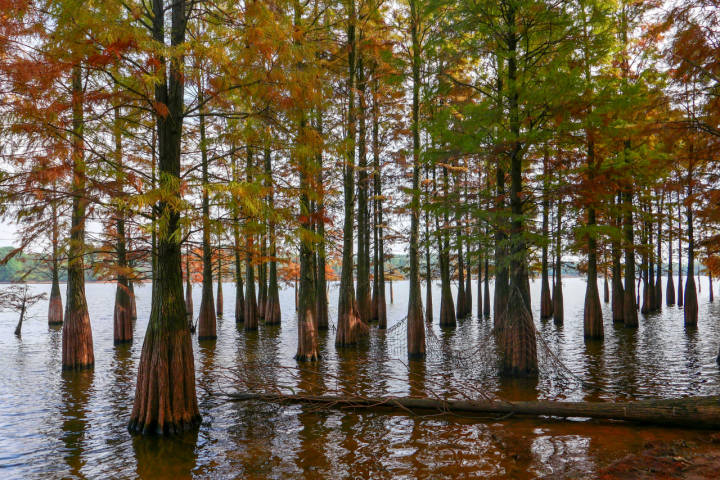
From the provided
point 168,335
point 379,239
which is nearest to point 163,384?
point 168,335

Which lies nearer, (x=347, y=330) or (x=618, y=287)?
(x=347, y=330)

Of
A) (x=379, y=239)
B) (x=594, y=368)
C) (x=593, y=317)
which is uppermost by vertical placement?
(x=379, y=239)

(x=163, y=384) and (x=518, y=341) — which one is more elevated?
(x=163, y=384)

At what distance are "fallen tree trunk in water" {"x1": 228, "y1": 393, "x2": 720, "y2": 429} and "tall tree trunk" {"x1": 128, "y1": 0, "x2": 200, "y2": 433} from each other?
2.37 meters

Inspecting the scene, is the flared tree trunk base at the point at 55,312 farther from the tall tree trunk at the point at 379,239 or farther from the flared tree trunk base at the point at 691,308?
the flared tree trunk base at the point at 691,308

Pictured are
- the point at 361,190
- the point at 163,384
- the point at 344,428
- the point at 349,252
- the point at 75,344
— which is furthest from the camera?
the point at 361,190

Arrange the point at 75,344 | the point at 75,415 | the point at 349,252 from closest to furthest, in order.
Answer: the point at 75,415
the point at 75,344
the point at 349,252

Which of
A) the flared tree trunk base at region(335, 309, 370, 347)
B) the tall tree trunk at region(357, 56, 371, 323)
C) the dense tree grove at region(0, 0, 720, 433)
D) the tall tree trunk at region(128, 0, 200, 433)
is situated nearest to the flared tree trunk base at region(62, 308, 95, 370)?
the dense tree grove at region(0, 0, 720, 433)

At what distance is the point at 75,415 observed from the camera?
1009 cm

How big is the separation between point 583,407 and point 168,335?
7.48 m

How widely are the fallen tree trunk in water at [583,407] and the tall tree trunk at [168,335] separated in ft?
7.77

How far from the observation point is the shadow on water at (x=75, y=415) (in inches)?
299

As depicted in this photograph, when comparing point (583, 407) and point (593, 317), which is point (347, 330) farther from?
point (583, 407)

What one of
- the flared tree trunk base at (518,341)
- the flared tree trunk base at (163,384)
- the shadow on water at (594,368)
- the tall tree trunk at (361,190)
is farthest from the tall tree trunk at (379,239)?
the flared tree trunk base at (163,384)
